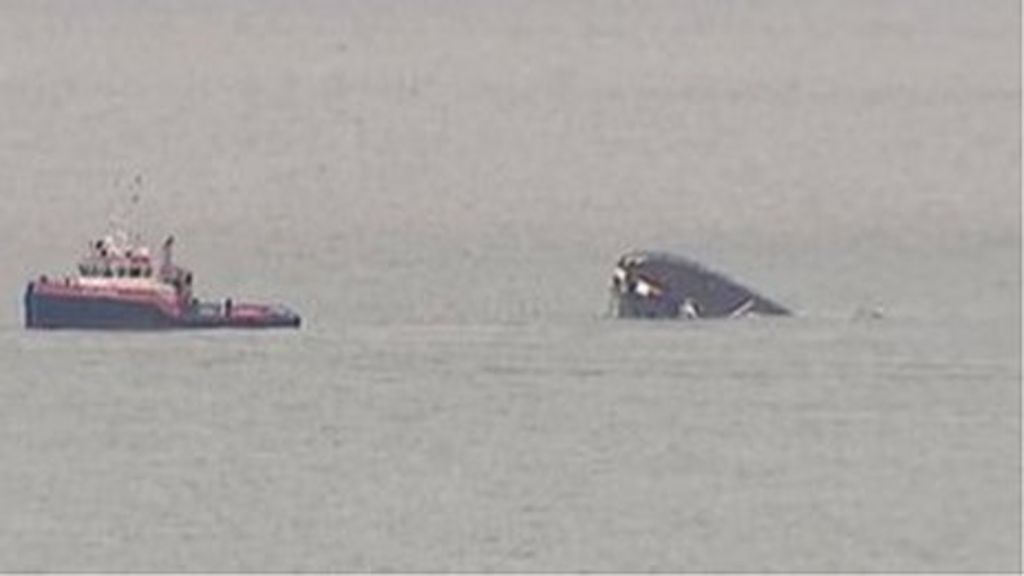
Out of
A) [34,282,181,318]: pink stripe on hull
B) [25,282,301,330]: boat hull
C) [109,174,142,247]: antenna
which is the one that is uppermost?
[109,174,142,247]: antenna

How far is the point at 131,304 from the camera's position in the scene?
3869 centimetres

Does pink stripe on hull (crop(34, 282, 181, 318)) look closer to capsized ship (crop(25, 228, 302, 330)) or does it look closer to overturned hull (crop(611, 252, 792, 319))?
capsized ship (crop(25, 228, 302, 330))

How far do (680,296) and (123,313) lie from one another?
3.14 metres

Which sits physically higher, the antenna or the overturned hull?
the antenna

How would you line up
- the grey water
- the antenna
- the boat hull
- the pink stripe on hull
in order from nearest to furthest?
1. the grey water
2. the boat hull
3. the pink stripe on hull
4. the antenna

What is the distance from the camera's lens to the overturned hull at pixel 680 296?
38.6 meters

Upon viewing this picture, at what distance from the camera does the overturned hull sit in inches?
1521

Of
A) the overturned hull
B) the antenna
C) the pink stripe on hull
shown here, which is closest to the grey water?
the antenna

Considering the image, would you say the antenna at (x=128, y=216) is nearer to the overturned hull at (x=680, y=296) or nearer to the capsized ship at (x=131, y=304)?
the capsized ship at (x=131, y=304)

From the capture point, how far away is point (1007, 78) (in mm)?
53938

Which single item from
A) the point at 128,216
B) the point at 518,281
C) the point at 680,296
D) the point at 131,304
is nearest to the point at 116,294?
the point at 131,304

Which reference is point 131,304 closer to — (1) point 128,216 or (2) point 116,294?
(2) point 116,294

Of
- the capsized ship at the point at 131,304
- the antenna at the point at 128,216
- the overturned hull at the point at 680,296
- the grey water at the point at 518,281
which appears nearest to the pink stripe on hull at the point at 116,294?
the capsized ship at the point at 131,304

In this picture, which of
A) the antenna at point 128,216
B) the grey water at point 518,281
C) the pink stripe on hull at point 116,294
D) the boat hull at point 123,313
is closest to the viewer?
the grey water at point 518,281
